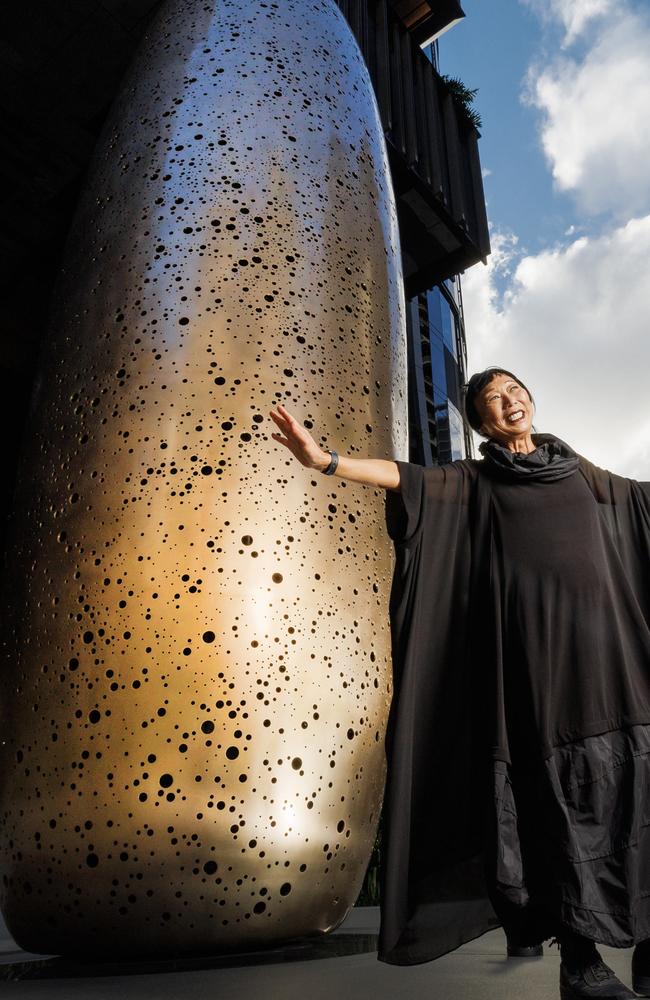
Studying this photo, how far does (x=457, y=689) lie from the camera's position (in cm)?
195

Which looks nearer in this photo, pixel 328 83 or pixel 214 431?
pixel 214 431

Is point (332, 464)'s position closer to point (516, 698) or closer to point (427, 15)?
point (516, 698)

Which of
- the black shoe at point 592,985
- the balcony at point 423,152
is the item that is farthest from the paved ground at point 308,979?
the balcony at point 423,152

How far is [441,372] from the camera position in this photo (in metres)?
28.0

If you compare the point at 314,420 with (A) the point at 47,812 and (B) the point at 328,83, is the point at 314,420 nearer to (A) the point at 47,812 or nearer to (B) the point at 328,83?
(A) the point at 47,812

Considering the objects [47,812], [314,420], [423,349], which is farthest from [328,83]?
[423,349]

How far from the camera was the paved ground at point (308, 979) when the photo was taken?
160 centimetres

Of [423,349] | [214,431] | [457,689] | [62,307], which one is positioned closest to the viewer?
[457,689]

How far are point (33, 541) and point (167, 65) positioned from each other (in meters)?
2.28

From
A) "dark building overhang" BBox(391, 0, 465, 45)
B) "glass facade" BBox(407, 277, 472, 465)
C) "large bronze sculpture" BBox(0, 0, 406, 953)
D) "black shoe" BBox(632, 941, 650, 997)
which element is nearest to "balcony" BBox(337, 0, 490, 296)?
"dark building overhang" BBox(391, 0, 465, 45)

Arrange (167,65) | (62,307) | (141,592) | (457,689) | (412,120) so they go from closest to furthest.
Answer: (457,689), (141,592), (62,307), (167,65), (412,120)

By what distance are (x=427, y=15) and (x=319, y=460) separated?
11672 mm

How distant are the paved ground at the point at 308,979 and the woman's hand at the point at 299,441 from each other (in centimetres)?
116

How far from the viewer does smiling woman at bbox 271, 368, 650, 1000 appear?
Result: 1620 millimetres
